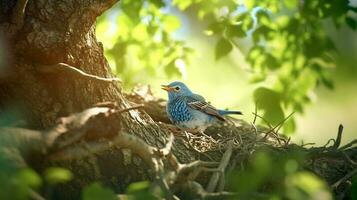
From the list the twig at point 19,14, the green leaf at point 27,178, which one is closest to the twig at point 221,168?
the twig at point 19,14

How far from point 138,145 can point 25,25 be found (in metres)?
0.80

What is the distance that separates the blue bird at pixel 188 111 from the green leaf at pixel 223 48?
410 millimetres

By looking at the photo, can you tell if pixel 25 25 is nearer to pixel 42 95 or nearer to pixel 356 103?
pixel 42 95

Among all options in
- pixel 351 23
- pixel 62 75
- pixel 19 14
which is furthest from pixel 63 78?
pixel 351 23

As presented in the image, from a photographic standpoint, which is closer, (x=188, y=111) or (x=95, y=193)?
(x=95, y=193)

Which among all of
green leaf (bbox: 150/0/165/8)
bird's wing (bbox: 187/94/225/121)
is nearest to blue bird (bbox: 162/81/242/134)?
bird's wing (bbox: 187/94/225/121)

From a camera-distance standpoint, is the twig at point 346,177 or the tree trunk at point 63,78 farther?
the twig at point 346,177

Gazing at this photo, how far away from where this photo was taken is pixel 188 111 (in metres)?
5.56

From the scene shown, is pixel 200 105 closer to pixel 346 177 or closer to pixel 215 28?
pixel 215 28

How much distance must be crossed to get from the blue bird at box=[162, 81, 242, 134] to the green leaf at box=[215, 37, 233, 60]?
41 cm

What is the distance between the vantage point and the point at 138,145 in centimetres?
270

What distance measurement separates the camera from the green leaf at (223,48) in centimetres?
564

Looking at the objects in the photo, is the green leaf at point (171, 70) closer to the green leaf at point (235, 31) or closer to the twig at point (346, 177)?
the green leaf at point (235, 31)

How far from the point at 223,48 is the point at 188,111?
59 cm
